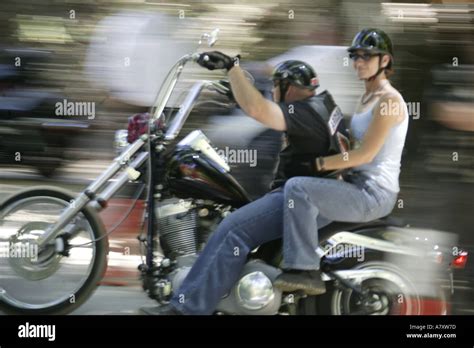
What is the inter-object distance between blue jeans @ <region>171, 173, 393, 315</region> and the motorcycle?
64 millimetres

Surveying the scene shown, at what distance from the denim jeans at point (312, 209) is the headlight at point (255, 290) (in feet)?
0.42

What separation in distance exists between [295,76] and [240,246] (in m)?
0.81

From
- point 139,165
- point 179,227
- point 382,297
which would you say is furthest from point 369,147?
point 139,165

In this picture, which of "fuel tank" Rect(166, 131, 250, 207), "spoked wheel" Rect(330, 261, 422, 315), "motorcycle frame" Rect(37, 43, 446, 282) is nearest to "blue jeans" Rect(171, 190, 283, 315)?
"fuel tank" Rect(166, 131, 250, 207)

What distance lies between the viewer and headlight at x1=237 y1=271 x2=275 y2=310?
128 inches

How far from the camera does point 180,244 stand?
3.29m

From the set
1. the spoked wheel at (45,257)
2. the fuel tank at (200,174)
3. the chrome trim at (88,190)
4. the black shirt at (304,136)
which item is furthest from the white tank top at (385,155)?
the spoked wheel at (45,257)

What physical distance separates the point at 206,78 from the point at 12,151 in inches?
38.2

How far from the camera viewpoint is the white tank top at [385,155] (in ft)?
10.8

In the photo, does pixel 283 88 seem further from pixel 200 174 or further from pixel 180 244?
pixel 180 244

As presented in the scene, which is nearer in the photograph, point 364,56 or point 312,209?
point 312,209

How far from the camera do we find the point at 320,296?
3.38m

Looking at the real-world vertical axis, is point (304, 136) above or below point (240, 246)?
above
